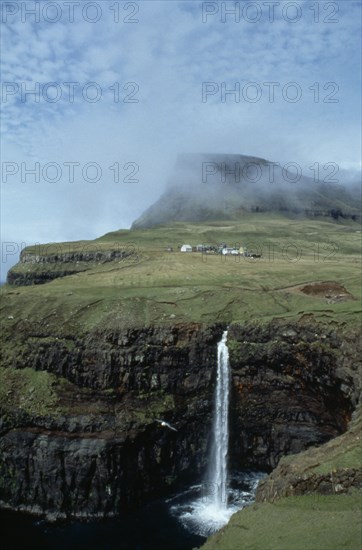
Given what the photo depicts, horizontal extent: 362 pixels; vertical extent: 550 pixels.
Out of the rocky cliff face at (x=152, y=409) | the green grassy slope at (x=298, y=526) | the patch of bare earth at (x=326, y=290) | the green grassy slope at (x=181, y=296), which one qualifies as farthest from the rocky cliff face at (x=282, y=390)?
the green grassy slope at (x=298, y=526)

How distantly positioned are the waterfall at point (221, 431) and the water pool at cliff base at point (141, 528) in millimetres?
1498

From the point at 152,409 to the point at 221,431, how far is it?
9841 millimetres

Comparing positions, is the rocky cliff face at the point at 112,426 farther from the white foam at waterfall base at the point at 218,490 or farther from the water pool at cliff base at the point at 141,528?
the water pool at cliff base at the point at 141,528

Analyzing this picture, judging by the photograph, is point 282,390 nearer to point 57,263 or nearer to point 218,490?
point 218,490

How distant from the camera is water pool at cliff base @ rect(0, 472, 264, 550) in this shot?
A: 49312 mm

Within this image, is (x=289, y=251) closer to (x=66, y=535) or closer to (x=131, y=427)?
(x=131, y=427)

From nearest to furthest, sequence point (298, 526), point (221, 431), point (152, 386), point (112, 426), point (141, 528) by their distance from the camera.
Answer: point (298, 526) → point (141, 528) → point (112, 426) → point (221, 431) → point (152, 386)

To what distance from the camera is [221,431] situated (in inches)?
2517

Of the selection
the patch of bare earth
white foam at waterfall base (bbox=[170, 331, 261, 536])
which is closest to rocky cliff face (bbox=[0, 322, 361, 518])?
white foam at waterfall base (bbox=[170, 331, 261, 536])

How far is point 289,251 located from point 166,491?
114 metres

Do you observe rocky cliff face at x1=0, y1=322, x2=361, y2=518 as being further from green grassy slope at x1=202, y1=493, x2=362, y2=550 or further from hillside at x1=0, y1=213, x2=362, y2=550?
green grassy slope at x1=202, y1=493, x2=362, y2=550

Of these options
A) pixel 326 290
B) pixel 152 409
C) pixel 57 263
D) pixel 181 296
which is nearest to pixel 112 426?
pixel 152 409

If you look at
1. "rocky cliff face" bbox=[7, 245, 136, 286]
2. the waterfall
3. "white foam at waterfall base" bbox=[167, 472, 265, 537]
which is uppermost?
"rocky cliff face" bbox=[7, 245, 136, 286]

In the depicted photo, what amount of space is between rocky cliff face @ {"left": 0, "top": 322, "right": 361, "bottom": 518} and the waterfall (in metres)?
1.07
